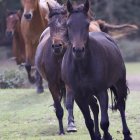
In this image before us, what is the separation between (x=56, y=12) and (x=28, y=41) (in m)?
5.55

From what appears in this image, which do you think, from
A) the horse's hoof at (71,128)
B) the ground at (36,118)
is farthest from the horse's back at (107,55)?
the horse's hoof at (71,128)

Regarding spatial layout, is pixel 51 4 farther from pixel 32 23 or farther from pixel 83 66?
pixel 32 23

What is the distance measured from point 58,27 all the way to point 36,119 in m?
3.44

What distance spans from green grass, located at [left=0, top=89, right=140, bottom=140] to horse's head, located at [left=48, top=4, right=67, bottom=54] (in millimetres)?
1437

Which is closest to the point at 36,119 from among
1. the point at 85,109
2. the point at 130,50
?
the point at 85,109

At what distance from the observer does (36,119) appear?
1288 cm

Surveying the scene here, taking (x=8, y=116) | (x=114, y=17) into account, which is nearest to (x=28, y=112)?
(x=8, y=116)

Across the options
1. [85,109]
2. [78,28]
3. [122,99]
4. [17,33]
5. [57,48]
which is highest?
[78,28]

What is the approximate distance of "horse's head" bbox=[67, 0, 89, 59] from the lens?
796cm

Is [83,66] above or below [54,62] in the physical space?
above

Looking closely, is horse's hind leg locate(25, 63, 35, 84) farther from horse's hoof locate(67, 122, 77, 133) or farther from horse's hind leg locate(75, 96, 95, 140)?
horse's hind leg locate(75, 96, 95, 140)

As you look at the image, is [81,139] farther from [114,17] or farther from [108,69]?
[114,17]

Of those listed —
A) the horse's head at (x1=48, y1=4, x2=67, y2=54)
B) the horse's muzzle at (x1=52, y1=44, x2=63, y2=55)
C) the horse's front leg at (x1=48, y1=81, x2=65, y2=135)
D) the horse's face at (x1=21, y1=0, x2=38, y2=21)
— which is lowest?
the horse's front leg at (x1=48, y1=81, x2=65, y2=135)

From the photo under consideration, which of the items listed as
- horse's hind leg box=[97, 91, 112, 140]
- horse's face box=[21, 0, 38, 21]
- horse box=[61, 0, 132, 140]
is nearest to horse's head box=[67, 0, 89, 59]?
horse box=[61, 0, 132, 140]
